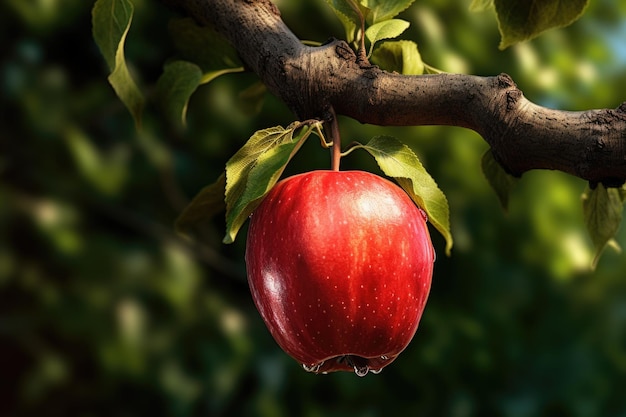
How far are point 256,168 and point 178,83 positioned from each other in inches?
6.2

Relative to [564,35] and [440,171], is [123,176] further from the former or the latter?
[564,35]

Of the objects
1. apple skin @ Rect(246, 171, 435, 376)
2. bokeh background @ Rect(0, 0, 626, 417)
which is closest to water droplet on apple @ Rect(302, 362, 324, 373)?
apple skin @ Rect(246, 171, 435, 376)

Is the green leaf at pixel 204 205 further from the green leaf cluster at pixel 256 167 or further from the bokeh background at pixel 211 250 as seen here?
the bokeh background at pixel 211 250

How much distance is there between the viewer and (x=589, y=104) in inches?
77.4

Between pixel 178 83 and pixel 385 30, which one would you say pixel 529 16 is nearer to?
pixel 385 30

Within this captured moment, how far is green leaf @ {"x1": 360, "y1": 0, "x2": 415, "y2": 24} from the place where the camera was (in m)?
0.51

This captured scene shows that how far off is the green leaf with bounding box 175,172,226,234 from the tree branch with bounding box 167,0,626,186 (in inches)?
3.8

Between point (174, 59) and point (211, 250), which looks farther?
point (211, 250)

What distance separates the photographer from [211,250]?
6.18ft

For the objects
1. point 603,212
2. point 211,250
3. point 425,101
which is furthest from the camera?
point 211,250

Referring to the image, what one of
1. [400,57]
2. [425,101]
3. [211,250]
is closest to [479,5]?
[400,57]

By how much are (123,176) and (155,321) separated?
11.8 inches

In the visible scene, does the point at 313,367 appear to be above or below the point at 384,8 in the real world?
below

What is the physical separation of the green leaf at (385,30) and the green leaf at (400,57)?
0.03 m
